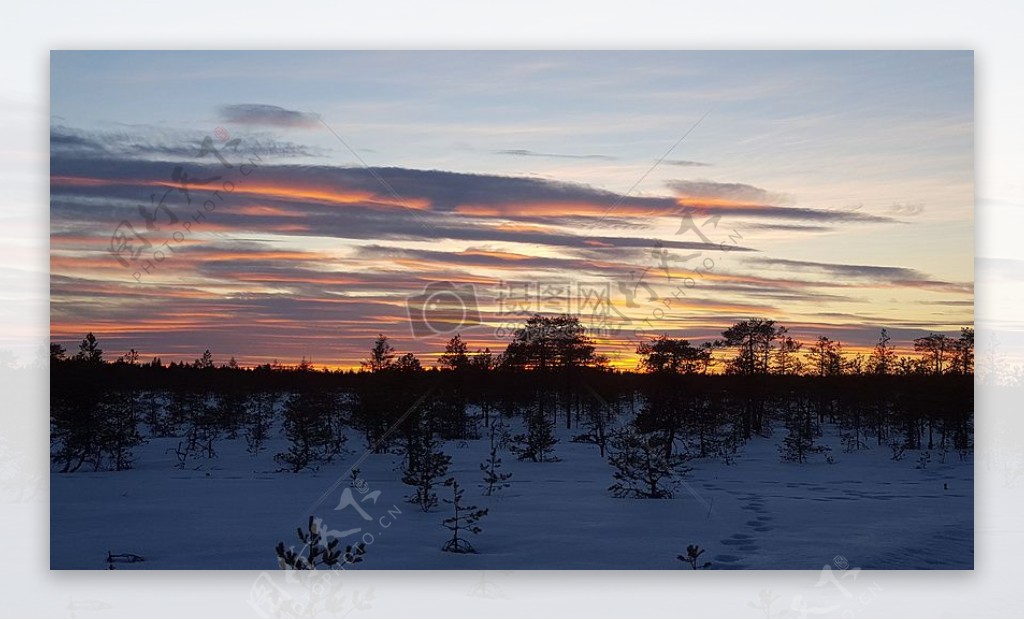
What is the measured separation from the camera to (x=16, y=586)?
256 inches

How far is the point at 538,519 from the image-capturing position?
6.94 meters

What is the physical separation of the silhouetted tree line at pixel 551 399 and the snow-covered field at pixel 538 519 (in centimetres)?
27

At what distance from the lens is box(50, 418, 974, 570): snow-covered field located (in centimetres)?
644

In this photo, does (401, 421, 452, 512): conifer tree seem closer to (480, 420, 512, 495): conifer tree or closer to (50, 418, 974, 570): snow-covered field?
(50, 418, 974, 570): snow-covered field

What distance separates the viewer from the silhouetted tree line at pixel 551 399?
276 inches

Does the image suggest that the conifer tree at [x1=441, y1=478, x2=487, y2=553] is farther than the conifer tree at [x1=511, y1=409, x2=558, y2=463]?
No

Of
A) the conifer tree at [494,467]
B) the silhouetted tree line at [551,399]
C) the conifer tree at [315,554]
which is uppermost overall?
the silhouetted tree line at [551,399]

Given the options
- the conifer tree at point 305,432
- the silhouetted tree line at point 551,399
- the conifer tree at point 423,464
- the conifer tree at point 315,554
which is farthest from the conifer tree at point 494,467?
the conifer tree at point 305,432

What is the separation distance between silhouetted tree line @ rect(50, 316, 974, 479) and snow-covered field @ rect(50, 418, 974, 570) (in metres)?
0.27

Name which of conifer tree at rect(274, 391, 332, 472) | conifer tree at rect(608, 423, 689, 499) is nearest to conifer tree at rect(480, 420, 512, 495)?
conifer tree at rect(608, 423, 689, 499)

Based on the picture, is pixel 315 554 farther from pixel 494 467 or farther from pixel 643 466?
pixel 643 466

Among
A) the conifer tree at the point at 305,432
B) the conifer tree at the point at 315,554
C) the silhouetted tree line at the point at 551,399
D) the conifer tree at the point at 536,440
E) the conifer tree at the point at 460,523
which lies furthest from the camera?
the conifer tree at the point at 536,440

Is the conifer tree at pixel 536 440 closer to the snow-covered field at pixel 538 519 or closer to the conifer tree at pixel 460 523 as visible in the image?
the snow-covered field at pixel 538 519

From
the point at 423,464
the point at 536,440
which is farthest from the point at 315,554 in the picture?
the point at 536,440
